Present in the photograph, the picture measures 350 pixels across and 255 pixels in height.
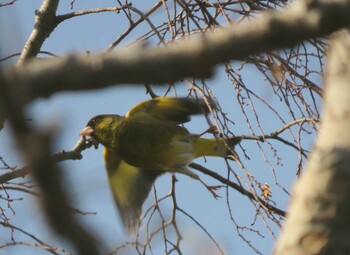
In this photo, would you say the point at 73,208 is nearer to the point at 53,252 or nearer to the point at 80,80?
the point at 80,80

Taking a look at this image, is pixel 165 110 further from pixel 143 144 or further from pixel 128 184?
pixel 128 184

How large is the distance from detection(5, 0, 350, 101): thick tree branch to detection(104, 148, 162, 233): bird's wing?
361 centimetres

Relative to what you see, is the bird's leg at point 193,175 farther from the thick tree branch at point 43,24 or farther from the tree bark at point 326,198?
the tree bark at point 326,198

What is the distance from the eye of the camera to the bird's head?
518 centimetres

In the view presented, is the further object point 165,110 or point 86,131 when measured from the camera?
point 165,110

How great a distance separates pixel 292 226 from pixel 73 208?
0.82 meters

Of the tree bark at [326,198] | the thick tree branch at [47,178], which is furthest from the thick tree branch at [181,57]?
the tree bark at [326,198]

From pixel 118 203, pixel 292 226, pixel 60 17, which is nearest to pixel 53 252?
pixel 118 203

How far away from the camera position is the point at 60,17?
4383 millimetres

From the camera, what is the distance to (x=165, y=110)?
5285 millimetres

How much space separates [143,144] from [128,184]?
0.36 m

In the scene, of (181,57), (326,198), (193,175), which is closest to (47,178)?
(181,57)

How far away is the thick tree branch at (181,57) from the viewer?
1035 mm

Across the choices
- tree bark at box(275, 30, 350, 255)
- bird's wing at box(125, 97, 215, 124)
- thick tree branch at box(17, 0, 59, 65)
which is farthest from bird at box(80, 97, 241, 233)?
tree bark at box(275, 30, 350, 255)
